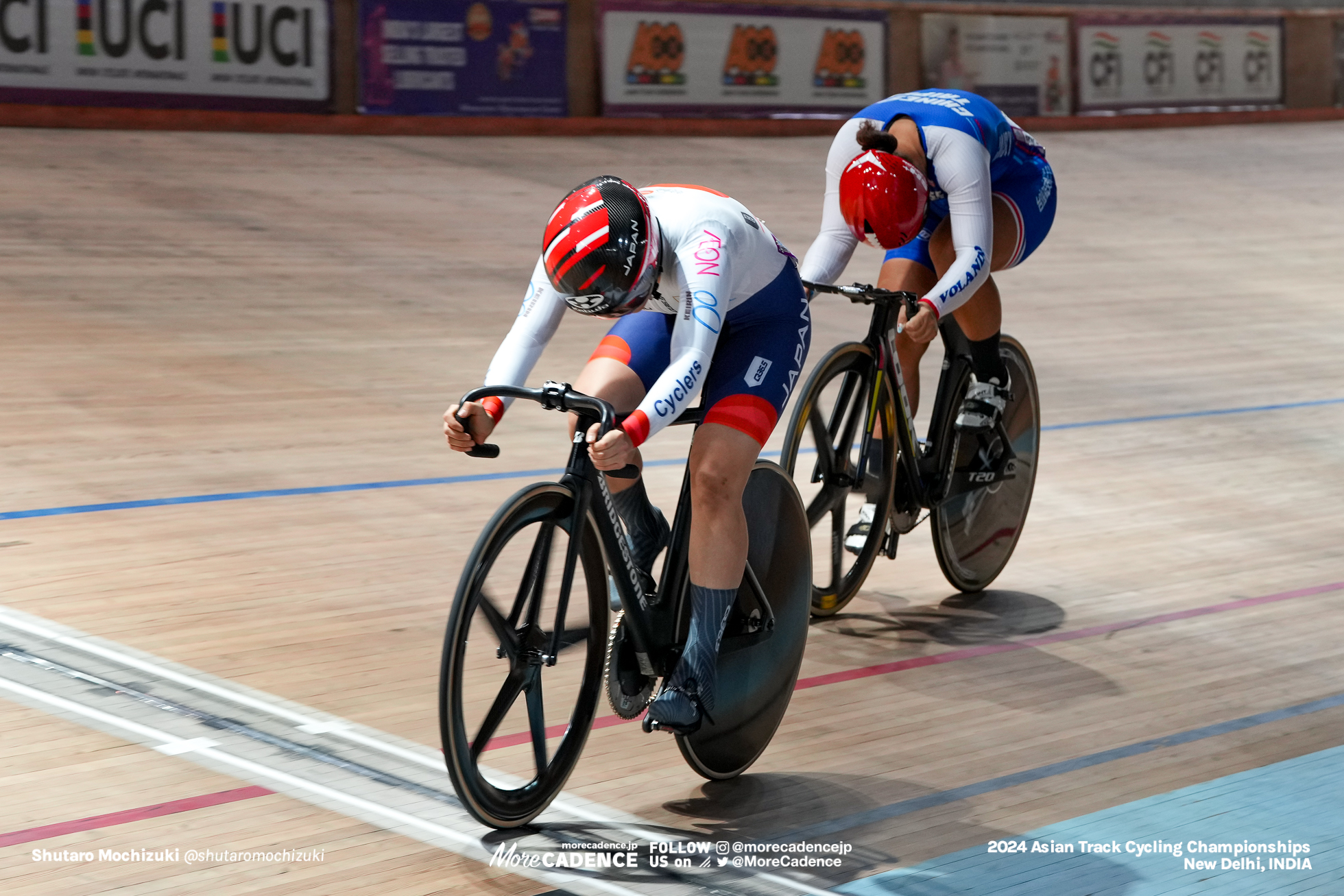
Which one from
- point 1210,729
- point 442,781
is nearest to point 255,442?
point 442,781

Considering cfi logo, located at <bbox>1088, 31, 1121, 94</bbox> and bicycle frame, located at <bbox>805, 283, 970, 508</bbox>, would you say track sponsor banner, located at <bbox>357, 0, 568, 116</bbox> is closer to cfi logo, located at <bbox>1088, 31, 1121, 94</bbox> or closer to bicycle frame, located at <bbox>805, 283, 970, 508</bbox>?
cfi logo, located at <bbox>1088, 31, 1121, 94</bbox>

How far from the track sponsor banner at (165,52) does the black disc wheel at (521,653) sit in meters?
7.92

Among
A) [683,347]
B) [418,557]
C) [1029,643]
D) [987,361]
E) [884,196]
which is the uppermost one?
[884,196]

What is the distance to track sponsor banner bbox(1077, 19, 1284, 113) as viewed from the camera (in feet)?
49.1

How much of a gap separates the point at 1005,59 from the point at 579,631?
42.7 ft

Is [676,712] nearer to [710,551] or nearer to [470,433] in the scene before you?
[710,551]

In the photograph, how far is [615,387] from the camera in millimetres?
2650

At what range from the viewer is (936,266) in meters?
3.73

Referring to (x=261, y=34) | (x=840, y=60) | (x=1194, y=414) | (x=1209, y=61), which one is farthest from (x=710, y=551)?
(x=1209, y=61)

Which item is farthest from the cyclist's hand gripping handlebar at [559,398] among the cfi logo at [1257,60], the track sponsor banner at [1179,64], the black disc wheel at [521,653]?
the cfi logo at [1257,60]

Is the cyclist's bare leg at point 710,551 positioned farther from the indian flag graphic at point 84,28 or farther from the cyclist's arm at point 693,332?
the indian flag graphic at point 84,28

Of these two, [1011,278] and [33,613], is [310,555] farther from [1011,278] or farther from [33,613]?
[1011,278]

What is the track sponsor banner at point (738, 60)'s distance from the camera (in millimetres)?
11773

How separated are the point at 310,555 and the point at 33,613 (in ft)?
2.44
